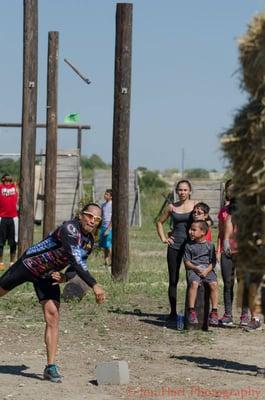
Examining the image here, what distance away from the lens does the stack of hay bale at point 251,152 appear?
24.4 ft

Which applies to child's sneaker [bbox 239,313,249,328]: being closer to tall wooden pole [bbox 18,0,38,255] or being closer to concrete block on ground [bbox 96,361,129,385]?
concrete block on ground [bbox 96,361,129,385]

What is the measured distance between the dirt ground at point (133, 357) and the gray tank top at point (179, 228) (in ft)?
3.48

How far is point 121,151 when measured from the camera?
18.0 metres

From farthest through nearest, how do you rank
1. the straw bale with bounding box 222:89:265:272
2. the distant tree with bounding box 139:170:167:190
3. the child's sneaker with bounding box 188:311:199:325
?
the distant tree with bounding box 139:170:167:190
the child's sneaker with bounding box 188:311:199:325
the straw bale with bounding box 222:89:265:272

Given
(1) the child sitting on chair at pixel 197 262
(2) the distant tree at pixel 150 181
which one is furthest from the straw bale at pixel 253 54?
(2) the distant tree at pixel 150 181

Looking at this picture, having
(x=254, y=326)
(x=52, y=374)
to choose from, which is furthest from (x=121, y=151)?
(x=52, y=374)

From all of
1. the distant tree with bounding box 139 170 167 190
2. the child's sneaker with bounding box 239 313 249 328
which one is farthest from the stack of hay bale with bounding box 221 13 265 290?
the distant tree with bounding box 139 170 167 190

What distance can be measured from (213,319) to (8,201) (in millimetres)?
10312

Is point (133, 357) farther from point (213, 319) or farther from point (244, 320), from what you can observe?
point (244, 320)

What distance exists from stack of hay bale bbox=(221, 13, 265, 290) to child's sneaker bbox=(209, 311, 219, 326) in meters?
6.55

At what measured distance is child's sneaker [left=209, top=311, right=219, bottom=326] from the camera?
1415 centimetres

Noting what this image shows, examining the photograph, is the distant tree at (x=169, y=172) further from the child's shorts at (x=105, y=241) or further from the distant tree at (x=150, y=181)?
the child's shorts at (x=105, y=241)

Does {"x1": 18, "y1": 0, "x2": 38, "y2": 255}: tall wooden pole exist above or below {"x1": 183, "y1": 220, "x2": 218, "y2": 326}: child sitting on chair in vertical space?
above

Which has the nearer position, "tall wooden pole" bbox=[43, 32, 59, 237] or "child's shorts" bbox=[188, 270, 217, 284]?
"child's shorts" bbox=[188, 270, 217, 284]
